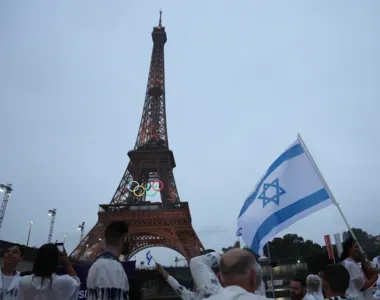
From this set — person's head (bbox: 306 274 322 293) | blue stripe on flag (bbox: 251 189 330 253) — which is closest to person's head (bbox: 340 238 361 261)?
person's head (bbox: 306 274 322 293)

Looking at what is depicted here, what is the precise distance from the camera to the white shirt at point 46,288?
3.14 meters

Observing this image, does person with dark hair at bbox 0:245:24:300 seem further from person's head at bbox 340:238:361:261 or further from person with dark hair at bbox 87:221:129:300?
person's head at bbox 340:238:361:261

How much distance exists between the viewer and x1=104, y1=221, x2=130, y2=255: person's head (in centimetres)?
319

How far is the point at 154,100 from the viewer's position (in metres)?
45.6

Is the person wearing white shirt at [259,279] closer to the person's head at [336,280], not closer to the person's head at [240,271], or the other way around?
the person's head at [240,271]

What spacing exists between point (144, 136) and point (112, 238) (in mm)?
39251

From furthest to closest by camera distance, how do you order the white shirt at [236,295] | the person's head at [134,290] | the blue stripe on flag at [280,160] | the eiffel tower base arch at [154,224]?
the eiffel tower base arch at [154,224] → the blue stripe on flag at [280,160] → the person's head at [134,290] → the white shirt at [236,295]

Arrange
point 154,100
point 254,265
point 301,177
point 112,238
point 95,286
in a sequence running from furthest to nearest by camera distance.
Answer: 1. point 154,100
2. point 301,177
3. point 112,238
4. point 95,286
5. point 254,265

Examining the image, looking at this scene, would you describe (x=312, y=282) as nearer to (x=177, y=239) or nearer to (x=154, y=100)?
(x=177, y=239)

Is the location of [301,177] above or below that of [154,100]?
below

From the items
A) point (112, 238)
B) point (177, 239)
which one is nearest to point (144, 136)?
point (177, 239)

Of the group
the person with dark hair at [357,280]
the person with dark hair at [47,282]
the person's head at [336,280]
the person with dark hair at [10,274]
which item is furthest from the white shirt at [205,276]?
the person with dark hair at [10,274]

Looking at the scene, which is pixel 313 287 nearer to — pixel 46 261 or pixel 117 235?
pixel 117 235

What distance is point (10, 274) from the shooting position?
12.9 feet
